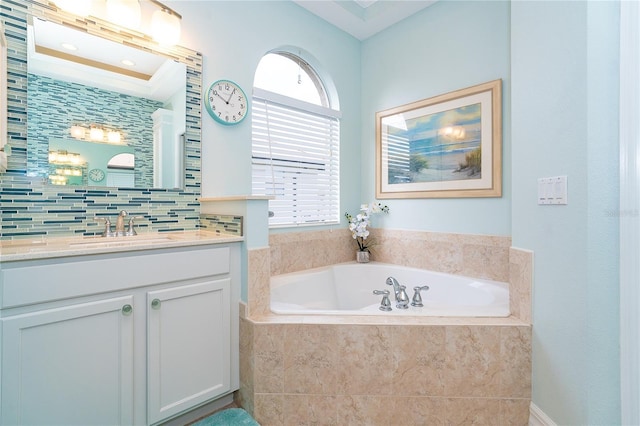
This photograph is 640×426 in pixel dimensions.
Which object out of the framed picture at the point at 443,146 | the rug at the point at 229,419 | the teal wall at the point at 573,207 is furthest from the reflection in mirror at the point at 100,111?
the teal wall at the point at 573,207

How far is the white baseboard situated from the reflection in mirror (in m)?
2.29

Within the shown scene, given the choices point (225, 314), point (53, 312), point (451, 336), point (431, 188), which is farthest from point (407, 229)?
point (53, 312)

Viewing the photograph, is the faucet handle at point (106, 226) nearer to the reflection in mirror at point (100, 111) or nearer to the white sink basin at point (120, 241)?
the white sink basin at point (120, 241)

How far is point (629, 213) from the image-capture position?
104cm

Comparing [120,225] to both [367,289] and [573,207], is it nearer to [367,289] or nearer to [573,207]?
[367,289]

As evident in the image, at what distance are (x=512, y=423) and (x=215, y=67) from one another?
2698mm

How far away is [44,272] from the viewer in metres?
1.10

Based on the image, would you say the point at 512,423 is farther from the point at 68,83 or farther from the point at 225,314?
the point at 68,83

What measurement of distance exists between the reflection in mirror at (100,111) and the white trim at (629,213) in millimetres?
2151

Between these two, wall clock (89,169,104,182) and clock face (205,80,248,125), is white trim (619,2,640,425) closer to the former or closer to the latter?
clock face (205,80,248,125)

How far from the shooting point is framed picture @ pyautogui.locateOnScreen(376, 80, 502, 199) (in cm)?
212

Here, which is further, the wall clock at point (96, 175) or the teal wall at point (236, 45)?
the teal wall at point (236, 45)

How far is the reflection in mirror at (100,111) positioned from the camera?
1483 mm

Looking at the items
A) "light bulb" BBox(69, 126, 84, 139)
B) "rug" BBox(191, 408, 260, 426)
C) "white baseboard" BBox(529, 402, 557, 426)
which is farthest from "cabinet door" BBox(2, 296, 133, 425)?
"white baseboard" BBox(529, 402, 557, 426)
